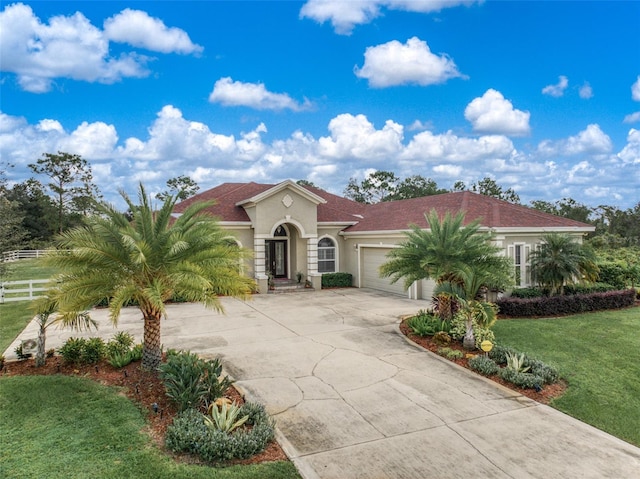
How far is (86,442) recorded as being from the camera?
18.2 ft

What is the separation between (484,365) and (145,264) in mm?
7373

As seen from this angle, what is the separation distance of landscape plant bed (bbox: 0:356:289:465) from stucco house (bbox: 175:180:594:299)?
35.3 ft

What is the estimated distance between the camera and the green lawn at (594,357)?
23.1 feet

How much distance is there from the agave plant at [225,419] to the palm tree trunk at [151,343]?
2442 mm

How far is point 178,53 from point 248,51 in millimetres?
2950

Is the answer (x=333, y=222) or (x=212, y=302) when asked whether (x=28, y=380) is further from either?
(x=333, y=222)

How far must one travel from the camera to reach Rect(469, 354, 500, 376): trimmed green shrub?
866cm

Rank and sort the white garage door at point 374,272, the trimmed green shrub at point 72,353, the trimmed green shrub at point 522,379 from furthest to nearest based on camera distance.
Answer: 1. the white garage door at point 374,272
2. the trimmed green shrub at point 72,353
3. the trimmed green shrub at point 522,379

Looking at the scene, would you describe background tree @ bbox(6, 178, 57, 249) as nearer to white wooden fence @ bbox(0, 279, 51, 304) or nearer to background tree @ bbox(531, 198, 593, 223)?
white wooden fence @ bbox(0, 279, 51, 304)

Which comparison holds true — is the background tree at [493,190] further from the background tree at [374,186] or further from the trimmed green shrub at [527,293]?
the trimmed green shrub at [527,293]

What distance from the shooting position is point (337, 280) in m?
22.4

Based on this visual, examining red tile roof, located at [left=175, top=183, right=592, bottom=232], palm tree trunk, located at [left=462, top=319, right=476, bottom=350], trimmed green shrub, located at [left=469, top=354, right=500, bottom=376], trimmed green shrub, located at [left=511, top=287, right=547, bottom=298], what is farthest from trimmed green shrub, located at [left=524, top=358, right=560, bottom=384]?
trimmed green shrub, located at [left=511, top=287, right=547, bottom=298]

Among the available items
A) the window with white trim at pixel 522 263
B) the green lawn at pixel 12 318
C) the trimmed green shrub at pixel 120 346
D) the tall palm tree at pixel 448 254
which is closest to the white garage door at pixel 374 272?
the window with white trim at pixel 522 263

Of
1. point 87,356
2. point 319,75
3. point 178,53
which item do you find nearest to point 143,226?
point 87,356
